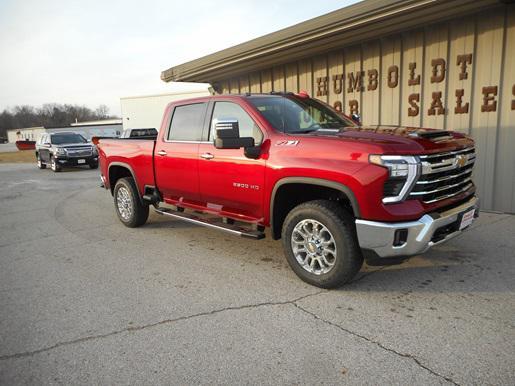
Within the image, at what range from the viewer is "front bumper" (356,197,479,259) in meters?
3.46

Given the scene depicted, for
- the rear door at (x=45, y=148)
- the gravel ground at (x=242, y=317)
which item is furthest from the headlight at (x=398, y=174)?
the rear door at (x=45, y=148)

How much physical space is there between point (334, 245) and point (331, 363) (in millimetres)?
1271

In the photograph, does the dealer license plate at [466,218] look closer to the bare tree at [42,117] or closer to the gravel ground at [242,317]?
the gravel ground at [242,317]

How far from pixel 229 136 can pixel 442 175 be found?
2.06 meters

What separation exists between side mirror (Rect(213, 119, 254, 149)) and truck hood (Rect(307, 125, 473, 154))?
26.6 inches

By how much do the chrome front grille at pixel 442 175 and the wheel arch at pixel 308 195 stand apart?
0.53 m

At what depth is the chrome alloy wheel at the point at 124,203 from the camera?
6680 mm

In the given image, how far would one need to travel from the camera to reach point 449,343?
9.89ft

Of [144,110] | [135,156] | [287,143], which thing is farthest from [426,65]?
[144,110]

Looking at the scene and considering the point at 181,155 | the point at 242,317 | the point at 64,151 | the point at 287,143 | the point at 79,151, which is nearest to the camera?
the point at 242,317

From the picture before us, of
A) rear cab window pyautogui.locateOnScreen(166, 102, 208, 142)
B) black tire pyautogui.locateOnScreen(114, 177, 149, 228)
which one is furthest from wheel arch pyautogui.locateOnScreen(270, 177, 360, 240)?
black tire pyautogui.locateOnScreen(114, 177, 149, 228)

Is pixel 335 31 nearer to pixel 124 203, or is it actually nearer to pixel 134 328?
pixel 124 203

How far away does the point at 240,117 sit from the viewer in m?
4.73

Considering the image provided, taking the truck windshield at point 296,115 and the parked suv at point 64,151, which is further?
the parked suv at point 64,151
